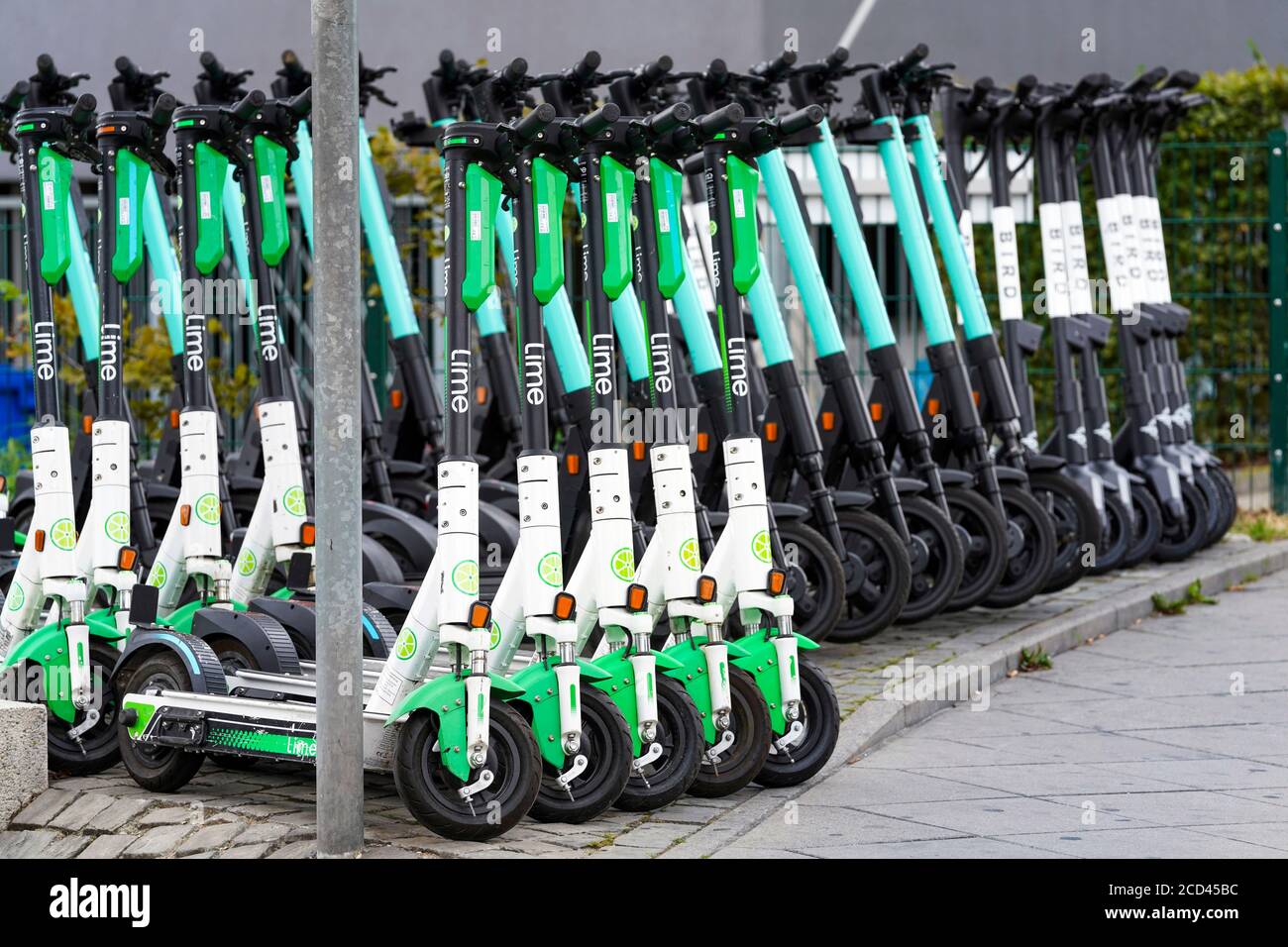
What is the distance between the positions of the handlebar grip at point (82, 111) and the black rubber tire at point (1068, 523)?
14.8ft

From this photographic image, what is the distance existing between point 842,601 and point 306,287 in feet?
20.9

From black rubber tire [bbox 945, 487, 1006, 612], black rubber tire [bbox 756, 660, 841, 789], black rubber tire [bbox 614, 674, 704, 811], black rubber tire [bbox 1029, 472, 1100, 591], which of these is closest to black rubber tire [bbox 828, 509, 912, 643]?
black rubber tire [bbox 945, 487, 1006, 612]

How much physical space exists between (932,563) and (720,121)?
299 centimetres

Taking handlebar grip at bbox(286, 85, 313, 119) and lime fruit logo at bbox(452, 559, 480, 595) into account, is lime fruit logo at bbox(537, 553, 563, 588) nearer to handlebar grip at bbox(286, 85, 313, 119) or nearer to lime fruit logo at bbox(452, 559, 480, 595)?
lime fruit logo at bbox(452, 559, 480, 595)

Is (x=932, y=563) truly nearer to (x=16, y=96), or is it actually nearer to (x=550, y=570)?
(x=550, y=570)

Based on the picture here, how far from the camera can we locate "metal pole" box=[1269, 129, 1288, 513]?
12.1 metres

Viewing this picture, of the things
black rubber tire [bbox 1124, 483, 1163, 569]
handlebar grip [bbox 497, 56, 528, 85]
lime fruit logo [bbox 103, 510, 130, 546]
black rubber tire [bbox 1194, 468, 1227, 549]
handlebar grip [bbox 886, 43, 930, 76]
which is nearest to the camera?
lime fruit logo [bbox 103, 510, 130, 546]

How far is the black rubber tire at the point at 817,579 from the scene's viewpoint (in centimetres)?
770

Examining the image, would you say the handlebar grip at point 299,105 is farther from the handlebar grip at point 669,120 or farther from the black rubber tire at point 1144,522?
the black rubber tire at point 1144,522

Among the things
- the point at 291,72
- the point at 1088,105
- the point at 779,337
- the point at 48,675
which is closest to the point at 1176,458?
the point at 1088,105

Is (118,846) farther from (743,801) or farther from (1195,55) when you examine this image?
(1195,55)

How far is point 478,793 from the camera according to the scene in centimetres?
542

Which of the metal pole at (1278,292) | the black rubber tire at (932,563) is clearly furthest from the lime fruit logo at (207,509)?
the metal pole at (1278,292)

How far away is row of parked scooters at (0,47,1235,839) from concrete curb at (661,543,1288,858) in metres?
0.18
